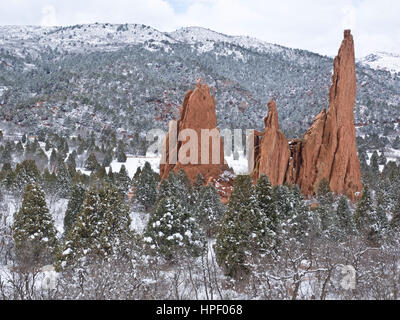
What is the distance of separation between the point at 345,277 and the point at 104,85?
156 metres

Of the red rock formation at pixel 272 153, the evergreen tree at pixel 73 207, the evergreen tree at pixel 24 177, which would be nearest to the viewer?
the evergreen tree at pixel 73 207

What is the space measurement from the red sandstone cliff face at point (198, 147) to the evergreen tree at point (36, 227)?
21878mm

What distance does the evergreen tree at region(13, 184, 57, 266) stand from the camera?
19.4 meters

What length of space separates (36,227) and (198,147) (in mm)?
25096

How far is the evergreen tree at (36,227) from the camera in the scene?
19.4m

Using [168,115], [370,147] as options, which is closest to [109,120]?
[168,115]

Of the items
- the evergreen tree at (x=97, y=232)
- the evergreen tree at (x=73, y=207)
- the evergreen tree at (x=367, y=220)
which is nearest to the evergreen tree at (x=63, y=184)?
the evergreen tree at (x=73, y=207)

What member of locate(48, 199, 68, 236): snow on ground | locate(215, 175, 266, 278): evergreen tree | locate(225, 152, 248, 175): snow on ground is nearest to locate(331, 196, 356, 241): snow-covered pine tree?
locate(215, 175, 266, 278): evergreen tree

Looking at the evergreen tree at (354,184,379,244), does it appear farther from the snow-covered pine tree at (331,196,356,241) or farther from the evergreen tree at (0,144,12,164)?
the evergreen tree at (0,144,12,164)

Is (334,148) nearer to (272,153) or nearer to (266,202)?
(272,153)

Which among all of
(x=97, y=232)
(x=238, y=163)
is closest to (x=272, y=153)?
(x=97, y=232)

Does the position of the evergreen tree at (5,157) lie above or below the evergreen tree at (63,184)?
above

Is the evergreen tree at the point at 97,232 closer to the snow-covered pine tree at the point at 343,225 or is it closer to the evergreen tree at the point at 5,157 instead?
the snow-covered pine tree at the point at 343,225
